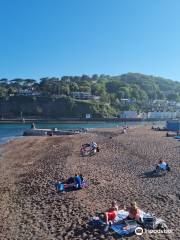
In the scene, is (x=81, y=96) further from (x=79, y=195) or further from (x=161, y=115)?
(x=79, y=195)

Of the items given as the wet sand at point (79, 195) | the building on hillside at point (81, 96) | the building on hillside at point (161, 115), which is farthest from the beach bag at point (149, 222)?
the building on hillside at point (81, 96)

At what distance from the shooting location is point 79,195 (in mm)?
15742

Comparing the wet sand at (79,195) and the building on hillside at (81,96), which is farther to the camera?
the building on hillside at (81,96)

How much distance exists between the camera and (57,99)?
129500mm

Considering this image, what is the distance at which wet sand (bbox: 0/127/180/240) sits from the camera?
11922 mm

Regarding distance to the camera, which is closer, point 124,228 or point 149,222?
point 124,228

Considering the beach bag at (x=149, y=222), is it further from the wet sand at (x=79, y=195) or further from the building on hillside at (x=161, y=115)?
the building on hillside at (x=161, y=115)

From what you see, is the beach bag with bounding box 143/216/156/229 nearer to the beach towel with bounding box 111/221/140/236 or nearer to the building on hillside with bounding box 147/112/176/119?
the beach towel with bounding box 111/221/140/236

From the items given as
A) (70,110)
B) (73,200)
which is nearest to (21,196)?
(73,200)

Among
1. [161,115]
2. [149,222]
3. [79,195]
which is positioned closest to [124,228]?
[149,222]

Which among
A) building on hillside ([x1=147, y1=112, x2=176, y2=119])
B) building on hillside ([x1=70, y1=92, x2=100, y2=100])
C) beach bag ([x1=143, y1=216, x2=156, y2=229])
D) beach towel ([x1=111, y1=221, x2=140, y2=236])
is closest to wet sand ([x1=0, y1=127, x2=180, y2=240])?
beach towel ([x1=111, y1=221, x2=140, y2=236])

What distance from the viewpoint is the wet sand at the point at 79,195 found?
11.9 meters

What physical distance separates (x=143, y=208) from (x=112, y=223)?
2237mm

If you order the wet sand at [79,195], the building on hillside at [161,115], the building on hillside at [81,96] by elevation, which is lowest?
the wet sand at [79,195]
